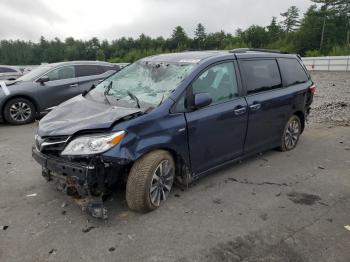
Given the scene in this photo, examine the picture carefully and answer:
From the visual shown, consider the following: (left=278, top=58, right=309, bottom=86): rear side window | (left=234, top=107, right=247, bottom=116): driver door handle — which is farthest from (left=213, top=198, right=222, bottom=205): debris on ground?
(left=278, top=58, right=309, bottom=86): rear side window

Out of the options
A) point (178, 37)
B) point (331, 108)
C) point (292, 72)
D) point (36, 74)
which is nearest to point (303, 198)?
point (292, 72)

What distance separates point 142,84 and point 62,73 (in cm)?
571

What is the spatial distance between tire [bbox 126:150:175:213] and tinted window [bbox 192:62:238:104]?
96cm

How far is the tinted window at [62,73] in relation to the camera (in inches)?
366

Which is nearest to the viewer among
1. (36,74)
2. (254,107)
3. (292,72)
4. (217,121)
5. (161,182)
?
(161,182)

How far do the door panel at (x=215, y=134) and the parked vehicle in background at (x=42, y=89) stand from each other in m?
5.57

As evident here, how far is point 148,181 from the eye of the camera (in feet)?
12.0

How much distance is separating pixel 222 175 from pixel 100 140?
220 cm

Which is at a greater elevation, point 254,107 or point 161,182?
point 254,107

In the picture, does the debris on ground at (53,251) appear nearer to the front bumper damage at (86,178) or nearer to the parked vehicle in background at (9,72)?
the front bumper damage at (86,178)

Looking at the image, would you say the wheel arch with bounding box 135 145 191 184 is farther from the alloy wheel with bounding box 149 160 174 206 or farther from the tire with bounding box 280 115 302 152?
the tire with bounding box 280 115 302 152

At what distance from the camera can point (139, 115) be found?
3662 mm

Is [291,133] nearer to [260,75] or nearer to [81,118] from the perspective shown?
[260,75]

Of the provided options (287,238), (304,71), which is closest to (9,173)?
(287,238)
